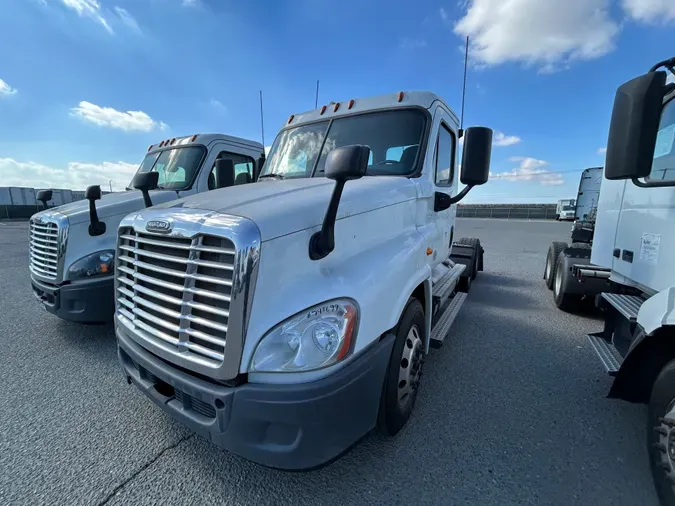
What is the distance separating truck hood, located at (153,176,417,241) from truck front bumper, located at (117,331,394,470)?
0.78 m

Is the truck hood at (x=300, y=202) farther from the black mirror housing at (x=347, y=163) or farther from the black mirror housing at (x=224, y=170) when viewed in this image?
the black mirror housing at (x=224, y=170)

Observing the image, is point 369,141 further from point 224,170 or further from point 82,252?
point 82,252

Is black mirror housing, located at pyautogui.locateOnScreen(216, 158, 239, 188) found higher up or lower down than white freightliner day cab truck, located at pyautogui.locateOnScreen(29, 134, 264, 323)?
higher up

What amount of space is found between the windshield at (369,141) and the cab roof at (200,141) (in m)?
2.66

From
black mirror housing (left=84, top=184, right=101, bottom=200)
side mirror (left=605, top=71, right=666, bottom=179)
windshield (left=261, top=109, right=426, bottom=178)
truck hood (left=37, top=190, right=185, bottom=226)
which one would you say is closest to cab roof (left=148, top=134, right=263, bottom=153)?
truck hood (left=37, top=190, right=185, bottom=226)

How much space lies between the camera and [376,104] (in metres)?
3.25

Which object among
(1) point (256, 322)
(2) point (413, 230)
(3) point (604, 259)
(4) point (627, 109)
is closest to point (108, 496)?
(1) point (256, 322)

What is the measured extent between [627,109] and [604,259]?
78.7 inches

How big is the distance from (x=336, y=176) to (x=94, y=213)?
3484mm

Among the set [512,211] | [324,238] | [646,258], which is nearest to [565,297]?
[646,258]

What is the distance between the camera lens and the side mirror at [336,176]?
66.6 inches

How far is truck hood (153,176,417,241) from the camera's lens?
68.4 inches

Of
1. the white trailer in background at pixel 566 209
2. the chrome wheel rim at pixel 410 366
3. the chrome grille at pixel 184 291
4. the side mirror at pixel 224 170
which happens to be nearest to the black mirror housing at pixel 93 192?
the side mirror at pixel 224 170

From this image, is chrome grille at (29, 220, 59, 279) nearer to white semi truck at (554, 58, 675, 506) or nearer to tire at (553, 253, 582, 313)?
white semi truck at (554, 58, 675, 506)
